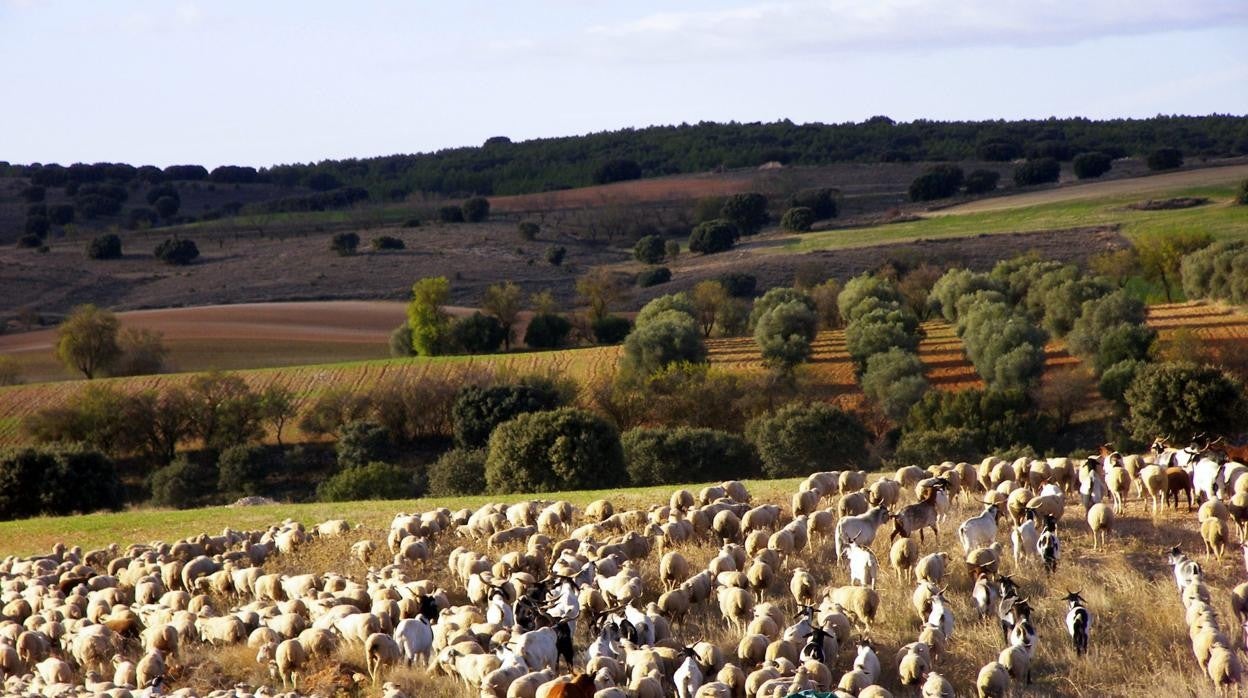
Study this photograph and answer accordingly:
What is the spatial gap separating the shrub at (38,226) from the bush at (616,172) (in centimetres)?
6158

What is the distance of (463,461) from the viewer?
47812 mm

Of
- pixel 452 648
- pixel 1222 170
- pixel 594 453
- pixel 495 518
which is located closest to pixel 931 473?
pixel 495 518

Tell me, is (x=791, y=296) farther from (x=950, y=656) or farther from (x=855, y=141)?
(x=855, y=141)

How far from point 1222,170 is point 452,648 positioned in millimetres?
121682

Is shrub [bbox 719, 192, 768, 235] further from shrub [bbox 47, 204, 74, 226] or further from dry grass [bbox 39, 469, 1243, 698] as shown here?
dry grass [bbox 39, 469, 1243, 698]

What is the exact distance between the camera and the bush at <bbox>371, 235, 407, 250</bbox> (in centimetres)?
11674

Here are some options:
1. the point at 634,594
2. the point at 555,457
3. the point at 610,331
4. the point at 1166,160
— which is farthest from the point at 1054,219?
the point at 634,594

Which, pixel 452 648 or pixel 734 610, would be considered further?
pixel 734 610

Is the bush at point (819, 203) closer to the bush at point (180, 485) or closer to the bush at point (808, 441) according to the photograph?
the bush at point (808, 441)

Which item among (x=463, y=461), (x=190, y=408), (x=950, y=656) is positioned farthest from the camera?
(x=190, y=408)

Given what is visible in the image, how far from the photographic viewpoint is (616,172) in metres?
168

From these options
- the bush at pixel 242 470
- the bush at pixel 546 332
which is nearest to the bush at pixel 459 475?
the bush at pixel 242 470

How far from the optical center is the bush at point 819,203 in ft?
425

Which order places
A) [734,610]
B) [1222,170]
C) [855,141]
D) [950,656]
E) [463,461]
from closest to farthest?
[950,656] < [734,610] < [463,461] < [1222,170] < [855,141]
